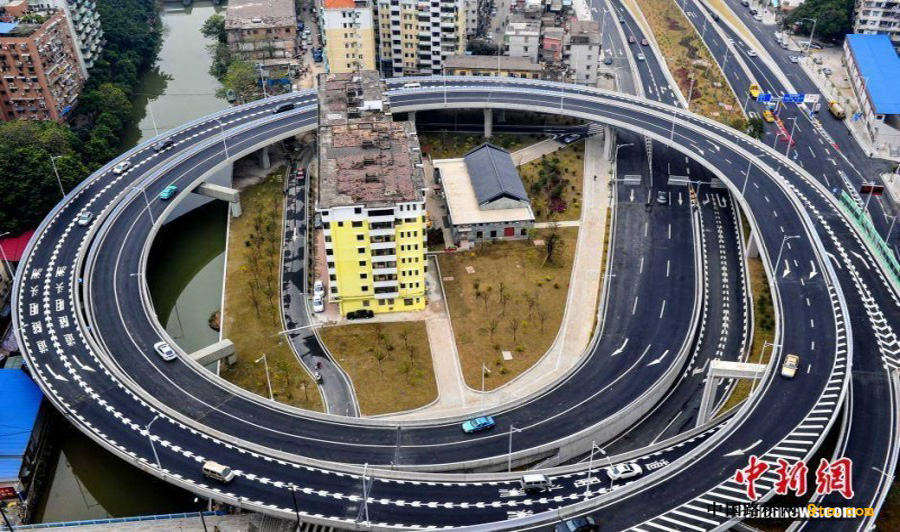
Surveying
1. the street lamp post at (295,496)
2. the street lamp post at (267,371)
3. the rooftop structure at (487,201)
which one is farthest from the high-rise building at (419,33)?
the street lamp post at (295,496)

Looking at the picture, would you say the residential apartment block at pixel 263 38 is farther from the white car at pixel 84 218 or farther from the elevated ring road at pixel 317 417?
→ the white car at pixel 84 218

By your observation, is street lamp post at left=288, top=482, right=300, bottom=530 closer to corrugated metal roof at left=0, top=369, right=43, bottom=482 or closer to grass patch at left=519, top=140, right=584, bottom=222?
corrugated metal roof at left=0, top=369, right=43, bottom=482

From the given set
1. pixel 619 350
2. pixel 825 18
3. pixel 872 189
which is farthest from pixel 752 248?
pixel 825 18

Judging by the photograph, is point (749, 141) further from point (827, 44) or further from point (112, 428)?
point (112, 428)

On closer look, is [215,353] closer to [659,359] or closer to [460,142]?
[659,359]

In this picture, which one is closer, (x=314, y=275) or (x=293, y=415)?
(x=293, y=415)

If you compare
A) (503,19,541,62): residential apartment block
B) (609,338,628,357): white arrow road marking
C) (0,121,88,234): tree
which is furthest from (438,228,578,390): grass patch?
(0,121,88,234): tree

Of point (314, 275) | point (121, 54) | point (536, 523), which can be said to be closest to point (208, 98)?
point (121, 54)
